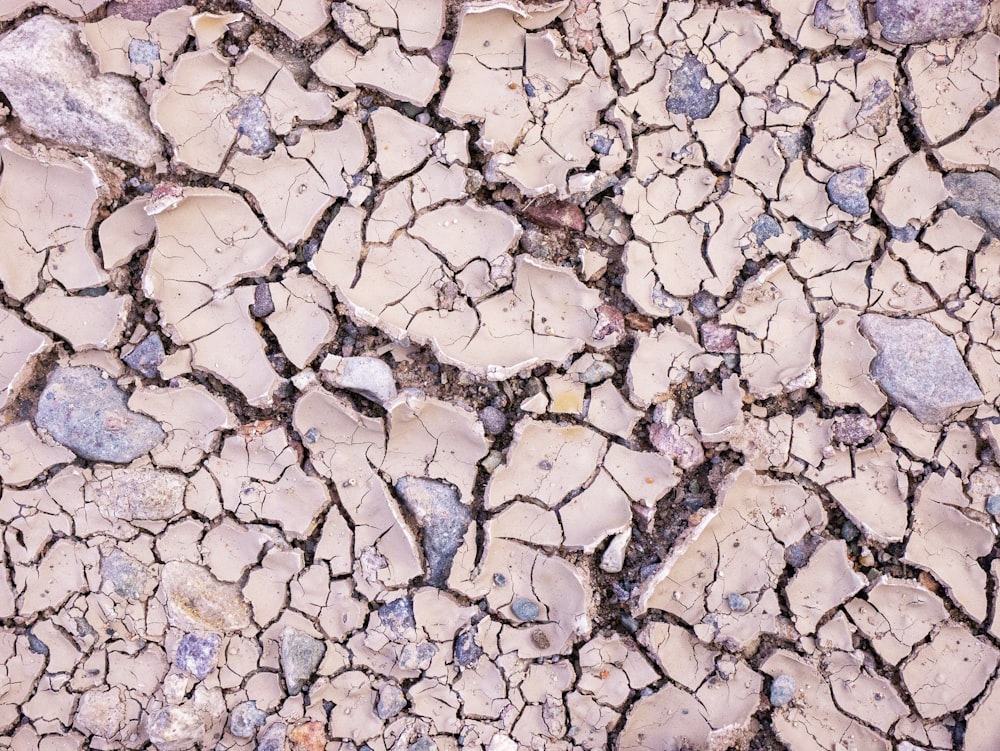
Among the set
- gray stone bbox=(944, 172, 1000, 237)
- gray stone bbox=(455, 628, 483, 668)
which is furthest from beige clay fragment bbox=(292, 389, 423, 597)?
gray stone bbox=(944, 172, 1000, 237)

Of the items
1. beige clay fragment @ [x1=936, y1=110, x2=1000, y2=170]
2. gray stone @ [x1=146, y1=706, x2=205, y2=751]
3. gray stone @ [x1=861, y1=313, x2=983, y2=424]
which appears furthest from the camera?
beige clay fragment @ [x1=936, y1=110, x2=1000, y2=170]

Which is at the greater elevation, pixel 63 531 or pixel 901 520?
pixel 901 520

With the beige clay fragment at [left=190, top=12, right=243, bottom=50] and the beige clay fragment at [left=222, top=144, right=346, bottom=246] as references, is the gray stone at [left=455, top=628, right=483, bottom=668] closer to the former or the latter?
the beige clay fragment at [left=222, top=144, right=346, bottom=246]

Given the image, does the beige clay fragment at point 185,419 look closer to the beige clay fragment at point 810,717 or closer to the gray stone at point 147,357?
the gray stone at point 147,357

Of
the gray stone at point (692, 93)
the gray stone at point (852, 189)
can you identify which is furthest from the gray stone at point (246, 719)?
the gray stone at point (852, 189)

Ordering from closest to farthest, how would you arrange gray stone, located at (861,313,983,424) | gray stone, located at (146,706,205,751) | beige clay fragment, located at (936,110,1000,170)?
gray stone, located at (146,706,205,751), gray stone, located at (861,313,983,424), beige clay fragment, located at (936,110,1000,170)

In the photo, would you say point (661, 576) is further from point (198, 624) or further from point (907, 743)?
point (198, 624)

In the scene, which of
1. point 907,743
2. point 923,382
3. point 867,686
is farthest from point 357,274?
point 907,743

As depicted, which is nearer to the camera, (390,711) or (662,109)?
(390,711)
